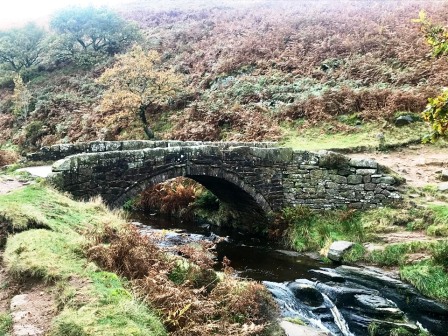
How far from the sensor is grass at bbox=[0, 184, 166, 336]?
162 inches

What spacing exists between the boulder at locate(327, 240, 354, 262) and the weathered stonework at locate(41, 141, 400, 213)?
237 cm

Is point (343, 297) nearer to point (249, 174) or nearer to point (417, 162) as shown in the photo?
point (249, 174)

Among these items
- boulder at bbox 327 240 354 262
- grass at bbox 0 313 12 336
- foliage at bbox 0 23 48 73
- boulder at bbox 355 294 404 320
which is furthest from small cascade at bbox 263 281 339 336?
foliage at bbox 0 23 48 73

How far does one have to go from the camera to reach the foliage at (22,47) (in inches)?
1458

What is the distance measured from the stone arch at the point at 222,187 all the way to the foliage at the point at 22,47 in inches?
1181

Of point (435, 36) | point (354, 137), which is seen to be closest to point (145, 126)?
point (354, 137)

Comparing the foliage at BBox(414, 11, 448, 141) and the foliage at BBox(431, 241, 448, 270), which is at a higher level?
the foliage at BBox(414, 11, 448, 141)

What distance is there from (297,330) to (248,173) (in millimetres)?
7349

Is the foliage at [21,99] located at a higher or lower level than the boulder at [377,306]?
higher

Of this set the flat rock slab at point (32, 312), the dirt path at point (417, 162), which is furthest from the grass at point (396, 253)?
the flat rock slab at point (32, 312)

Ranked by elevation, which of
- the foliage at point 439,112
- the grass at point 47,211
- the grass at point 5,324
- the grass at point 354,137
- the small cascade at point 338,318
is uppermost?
the foliage at point 439,112

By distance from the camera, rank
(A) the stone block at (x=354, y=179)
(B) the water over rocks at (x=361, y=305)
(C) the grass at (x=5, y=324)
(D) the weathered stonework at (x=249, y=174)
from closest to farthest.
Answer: (C) the grass at (x=5, y=324) < (B) the water over rocks at (x=361, y=305) < (D) the weathered stonework at (x=249, y=174) < (A) the stone block at (x=354, y=179)

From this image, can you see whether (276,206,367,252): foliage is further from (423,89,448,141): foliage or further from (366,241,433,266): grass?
(423,89,448,141): foliage

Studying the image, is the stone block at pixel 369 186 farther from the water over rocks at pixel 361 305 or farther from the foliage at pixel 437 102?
the foliage at pixel 437 102
